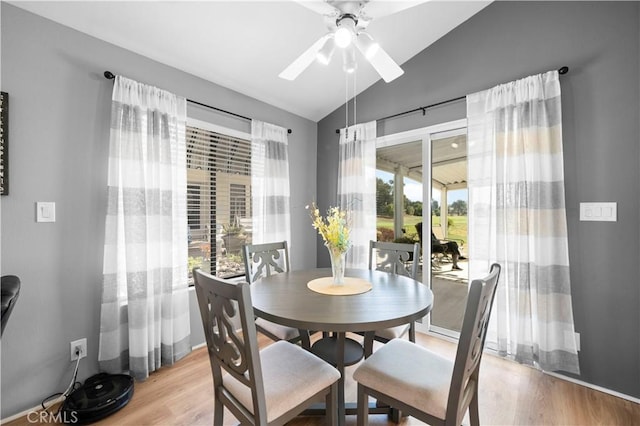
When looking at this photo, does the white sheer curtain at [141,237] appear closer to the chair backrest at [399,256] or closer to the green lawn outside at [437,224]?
the chair backrest at [399,256]

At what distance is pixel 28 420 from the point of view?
66.8 inches

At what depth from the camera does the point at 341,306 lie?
4.75 ft

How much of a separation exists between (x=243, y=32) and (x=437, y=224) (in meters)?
2.48

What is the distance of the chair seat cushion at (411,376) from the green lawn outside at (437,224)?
162cm

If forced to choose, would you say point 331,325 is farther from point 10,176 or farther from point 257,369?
point 10,176

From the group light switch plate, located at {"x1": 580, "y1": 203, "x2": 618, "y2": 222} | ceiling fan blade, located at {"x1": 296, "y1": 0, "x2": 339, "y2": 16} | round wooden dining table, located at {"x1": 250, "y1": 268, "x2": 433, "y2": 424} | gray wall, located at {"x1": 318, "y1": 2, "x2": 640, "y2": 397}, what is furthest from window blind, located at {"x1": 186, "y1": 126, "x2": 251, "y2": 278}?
light switch plate, located at {"x1": 580, "y1": 203, "x2": 618, "y2": 222}

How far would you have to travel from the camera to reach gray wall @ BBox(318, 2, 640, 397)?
1.89 m

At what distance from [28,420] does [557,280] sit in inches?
141

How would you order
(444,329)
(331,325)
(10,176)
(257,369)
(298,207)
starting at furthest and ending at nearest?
(298,207)
(444,329)
(10,176)
(331,325)
(257,369)

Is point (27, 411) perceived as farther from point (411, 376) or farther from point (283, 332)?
point (411, 376)

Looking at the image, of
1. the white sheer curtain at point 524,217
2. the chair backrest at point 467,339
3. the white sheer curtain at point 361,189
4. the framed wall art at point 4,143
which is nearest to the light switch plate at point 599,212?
the white sheer curtain at point 524,217

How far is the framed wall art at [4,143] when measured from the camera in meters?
1.65

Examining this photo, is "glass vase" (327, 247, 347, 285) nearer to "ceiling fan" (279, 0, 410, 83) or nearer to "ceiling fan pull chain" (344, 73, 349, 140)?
"ceiling fan" (279, 0, 410, 83)

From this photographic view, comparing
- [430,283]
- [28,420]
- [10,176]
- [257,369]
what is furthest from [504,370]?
[10,176]
